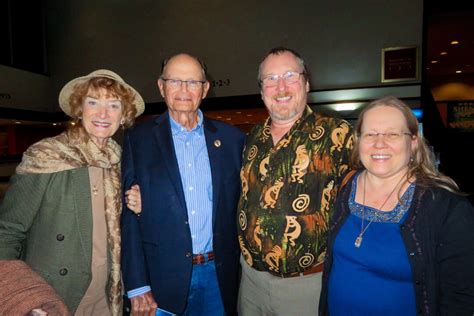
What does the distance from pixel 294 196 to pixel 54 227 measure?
128cm

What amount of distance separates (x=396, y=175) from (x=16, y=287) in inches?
64.5

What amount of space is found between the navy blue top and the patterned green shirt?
0.21m

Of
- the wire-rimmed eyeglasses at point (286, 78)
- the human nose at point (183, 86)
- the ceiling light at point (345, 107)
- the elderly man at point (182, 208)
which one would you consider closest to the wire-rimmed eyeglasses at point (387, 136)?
the wire-rimmed eyeglasses at point (286, 78)

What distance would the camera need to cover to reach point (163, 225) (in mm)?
1857

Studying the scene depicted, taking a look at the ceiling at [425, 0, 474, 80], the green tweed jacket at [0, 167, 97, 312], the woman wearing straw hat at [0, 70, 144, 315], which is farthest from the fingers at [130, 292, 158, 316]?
the ceiling at [425, 0, 474, 80]

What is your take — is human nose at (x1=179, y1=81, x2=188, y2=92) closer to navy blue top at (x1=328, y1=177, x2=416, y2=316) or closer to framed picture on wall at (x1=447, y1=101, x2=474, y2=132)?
navy blue top at (x1=328, y1=177, x2=416, y2=316)

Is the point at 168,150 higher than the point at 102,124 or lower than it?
lower

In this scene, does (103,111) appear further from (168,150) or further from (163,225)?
(163,225)

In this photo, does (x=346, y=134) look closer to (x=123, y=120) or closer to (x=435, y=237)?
(x=435, y=237)

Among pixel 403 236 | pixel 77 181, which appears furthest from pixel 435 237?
pixel 77 181

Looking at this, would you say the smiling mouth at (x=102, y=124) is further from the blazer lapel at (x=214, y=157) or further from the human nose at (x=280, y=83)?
the human nose at (x=280, y=83)

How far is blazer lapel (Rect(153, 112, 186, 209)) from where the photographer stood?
6.09ft

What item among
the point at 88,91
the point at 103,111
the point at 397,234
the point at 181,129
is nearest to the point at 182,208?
the point at 181,129

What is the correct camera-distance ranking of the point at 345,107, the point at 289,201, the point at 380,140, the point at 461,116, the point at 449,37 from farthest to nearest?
the point at 449,37
the point at 345,107
the point at 461,116
the point at 289,201
the point at 380,140
